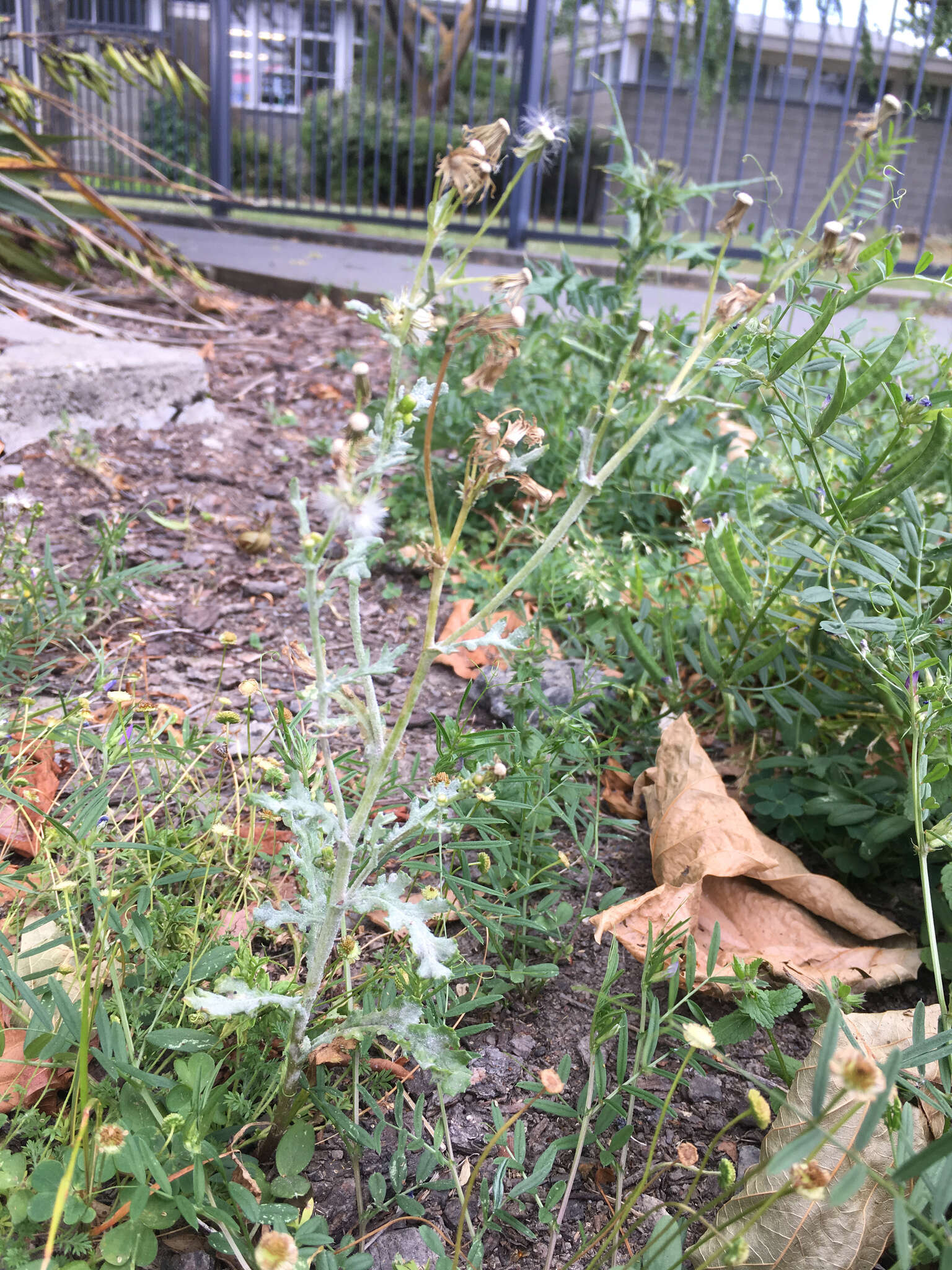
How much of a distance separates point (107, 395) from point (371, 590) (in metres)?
1.33

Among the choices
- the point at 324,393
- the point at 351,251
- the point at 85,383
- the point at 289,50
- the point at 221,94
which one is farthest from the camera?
the point at 289,50

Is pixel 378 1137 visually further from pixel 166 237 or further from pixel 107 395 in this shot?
pixel 166 237

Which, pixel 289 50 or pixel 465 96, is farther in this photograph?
pixel 465 96

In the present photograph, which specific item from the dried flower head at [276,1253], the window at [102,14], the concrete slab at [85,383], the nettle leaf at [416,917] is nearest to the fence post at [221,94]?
the window at [102,14]

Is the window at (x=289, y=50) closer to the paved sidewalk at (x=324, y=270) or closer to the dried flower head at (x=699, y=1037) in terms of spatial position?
the paved sidewalk at (x=324, y=270)

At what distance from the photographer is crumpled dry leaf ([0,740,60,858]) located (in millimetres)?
1417

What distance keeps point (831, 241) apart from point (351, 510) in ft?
1.89

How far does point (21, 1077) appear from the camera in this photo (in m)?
1.08

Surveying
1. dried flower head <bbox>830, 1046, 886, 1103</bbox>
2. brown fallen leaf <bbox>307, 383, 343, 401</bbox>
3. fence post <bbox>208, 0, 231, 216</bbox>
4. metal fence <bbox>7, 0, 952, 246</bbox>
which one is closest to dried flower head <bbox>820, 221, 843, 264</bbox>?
dried flower head <bbox>830, 1046, 886, 1103</bbox>

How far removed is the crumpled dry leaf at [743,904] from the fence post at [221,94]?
7815 millimetres

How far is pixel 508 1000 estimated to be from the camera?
1.32 meters

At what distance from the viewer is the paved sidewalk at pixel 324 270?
5684 mm

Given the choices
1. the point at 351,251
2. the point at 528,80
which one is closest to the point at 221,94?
the point at 351,251

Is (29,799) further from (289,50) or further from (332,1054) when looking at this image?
(289,50)
